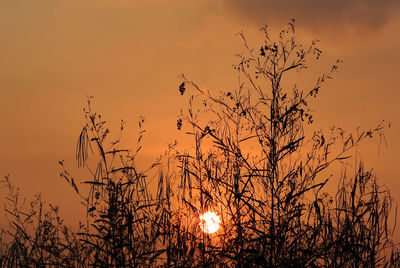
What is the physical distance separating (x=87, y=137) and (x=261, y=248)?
269cm

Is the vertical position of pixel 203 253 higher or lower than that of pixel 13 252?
lower

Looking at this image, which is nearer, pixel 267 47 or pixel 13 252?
pixel 267 47

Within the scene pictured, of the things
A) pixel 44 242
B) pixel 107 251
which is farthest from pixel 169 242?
pixel 44 242

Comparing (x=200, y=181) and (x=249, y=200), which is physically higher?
(x=200, y=181)

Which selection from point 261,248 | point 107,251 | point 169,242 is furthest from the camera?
point 169,242

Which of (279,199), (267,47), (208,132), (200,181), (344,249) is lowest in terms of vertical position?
(344,249)

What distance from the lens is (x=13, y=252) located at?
8188mm

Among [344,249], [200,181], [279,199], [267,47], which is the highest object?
[267,47]

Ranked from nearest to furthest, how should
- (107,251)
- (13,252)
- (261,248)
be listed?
(107,251)
(261,248)
(13,252)

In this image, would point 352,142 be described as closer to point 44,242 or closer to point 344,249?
point 344,249

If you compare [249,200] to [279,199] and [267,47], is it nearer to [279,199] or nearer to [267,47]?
[279,199]

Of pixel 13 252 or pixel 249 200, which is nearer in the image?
pixel 249 200

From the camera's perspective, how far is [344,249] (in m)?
7.35

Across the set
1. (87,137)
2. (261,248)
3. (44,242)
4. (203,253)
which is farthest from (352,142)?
(44,242)
